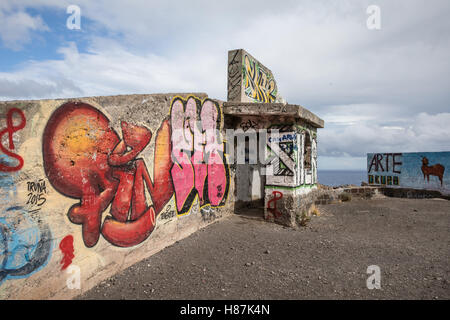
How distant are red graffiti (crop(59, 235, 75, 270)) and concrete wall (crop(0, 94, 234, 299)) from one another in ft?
0.04

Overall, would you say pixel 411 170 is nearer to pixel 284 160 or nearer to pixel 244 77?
pixel 284 160

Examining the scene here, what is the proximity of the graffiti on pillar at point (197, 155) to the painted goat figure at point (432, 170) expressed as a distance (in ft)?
35.1

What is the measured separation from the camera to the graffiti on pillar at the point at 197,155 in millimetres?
5152

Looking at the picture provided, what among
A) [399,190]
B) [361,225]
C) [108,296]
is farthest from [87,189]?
[399,190]

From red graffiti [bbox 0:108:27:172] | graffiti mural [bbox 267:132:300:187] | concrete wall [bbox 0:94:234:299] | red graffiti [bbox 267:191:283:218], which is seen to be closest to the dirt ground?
red graffiti [bbox 267:191:283:218]

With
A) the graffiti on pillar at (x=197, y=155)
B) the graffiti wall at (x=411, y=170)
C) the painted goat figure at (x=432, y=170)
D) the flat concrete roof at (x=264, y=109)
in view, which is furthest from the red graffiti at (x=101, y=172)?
the painted goat figure at (x=432, y=170)

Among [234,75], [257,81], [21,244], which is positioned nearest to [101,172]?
[21,244]

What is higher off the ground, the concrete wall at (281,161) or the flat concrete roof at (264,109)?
the flat concrete roof at (264,109)

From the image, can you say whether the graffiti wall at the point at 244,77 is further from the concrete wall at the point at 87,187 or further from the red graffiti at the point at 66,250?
the red graffiti at the point at 66,250

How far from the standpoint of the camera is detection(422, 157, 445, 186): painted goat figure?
39.1 ft

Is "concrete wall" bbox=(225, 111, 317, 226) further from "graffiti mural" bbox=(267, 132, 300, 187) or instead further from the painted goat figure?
the painted goat figure

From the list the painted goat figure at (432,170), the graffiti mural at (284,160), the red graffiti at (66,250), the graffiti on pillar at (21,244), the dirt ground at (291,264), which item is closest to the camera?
the graffiti on pillar at (21,244)

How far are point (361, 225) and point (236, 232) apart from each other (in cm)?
357
